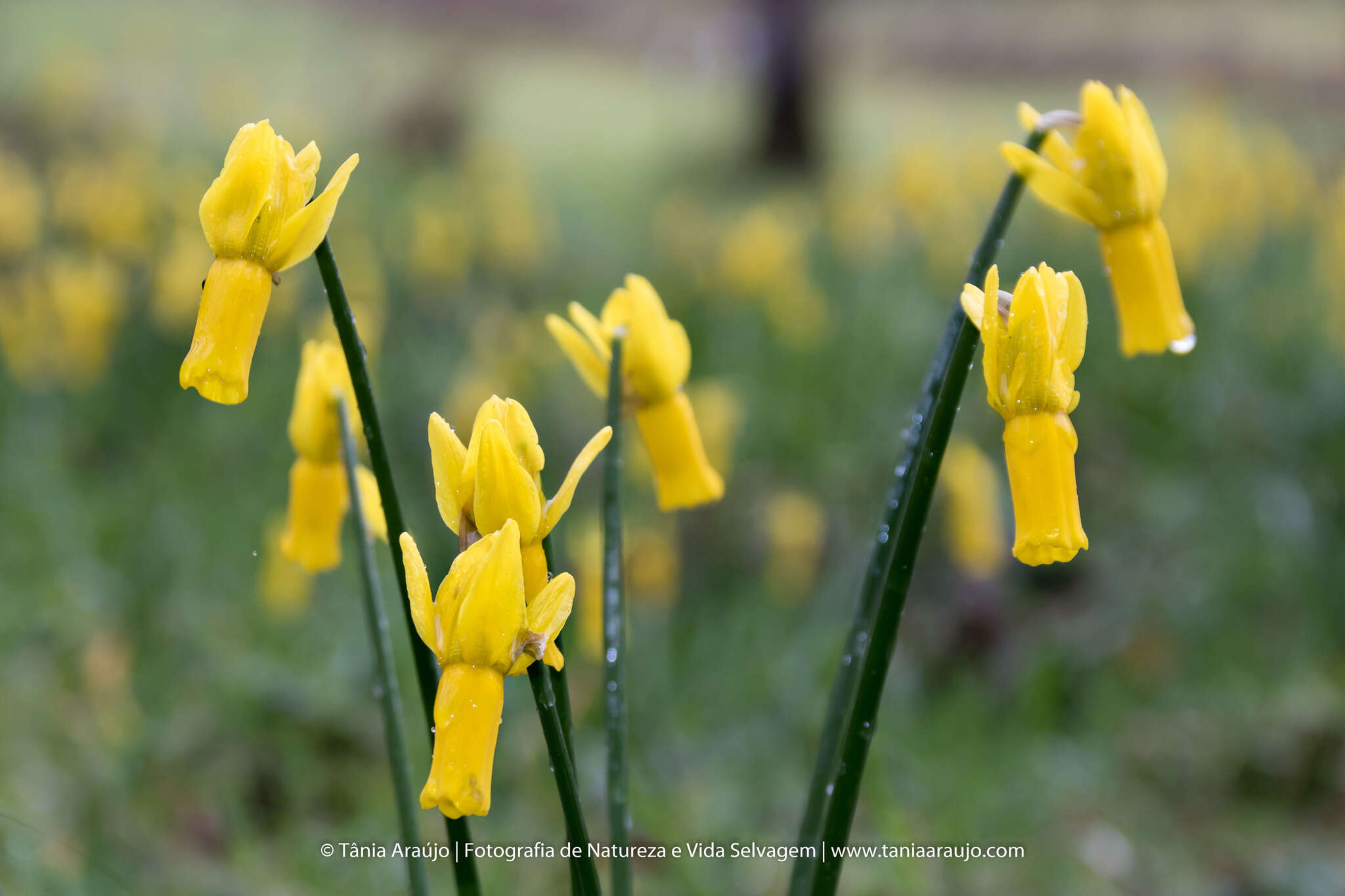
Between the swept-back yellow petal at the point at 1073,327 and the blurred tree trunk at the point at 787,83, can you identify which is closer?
the swept-back yellow petal at the point at 1073,327

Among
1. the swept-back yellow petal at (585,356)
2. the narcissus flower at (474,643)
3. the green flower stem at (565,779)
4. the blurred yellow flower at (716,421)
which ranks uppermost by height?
the swept-back yellow petal at (585,356)

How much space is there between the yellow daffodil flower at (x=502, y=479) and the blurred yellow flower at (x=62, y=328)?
2663 millimetres

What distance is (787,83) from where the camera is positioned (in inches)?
385

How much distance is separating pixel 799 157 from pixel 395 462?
23.8 ft

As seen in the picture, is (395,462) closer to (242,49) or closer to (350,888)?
(350,888)

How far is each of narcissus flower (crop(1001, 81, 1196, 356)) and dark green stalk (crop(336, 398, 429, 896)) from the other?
693 mm

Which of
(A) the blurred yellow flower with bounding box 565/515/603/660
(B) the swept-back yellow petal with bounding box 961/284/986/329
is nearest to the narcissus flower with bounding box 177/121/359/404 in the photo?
(B) the swept-back yellow petal with bounding box 961/284/986/329

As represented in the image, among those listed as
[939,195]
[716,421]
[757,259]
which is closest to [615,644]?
[716,421]

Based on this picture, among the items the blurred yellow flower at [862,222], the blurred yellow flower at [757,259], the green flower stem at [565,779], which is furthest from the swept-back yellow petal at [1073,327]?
the blurred yellow flower at [862,222]

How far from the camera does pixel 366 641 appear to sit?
240 centimetres

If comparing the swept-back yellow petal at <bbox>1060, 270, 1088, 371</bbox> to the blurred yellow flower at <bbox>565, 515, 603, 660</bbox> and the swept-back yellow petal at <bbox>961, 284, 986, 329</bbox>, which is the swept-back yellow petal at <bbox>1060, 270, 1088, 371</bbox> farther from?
the blurred yellow flower at <bbox>565, 515, 603, 660</bbox>

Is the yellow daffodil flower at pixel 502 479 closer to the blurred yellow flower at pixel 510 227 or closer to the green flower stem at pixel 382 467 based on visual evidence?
the green flower stem at pixel 382 467

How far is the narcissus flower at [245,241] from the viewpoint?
87 centimetres

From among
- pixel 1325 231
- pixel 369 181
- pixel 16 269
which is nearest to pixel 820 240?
pixel 1325 231
